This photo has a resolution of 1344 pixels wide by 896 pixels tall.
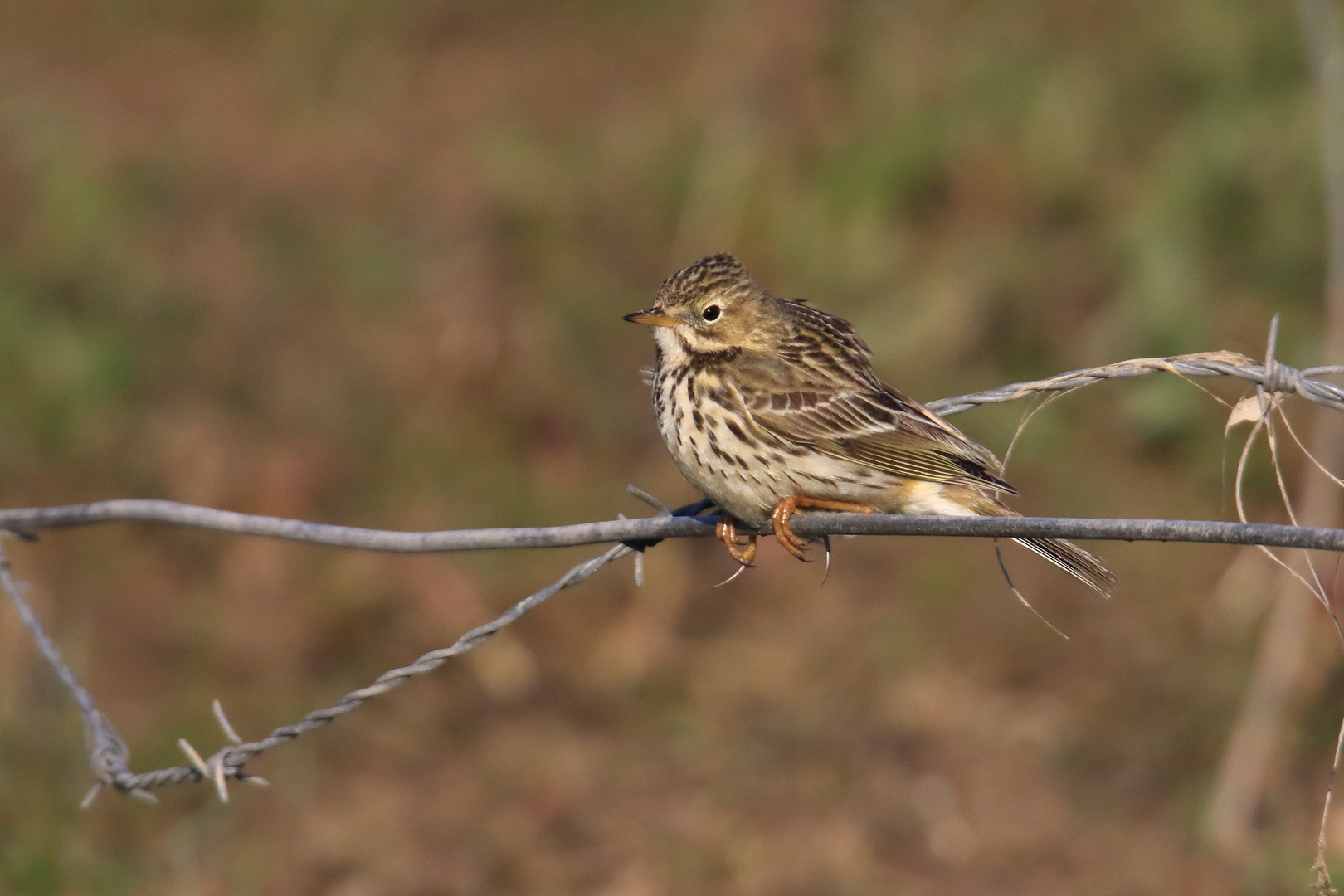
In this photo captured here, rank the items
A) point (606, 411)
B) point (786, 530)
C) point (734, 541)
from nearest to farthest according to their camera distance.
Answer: point (786, 530), point (734, 541), point (606, 411)

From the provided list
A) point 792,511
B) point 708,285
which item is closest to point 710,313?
point 708,285

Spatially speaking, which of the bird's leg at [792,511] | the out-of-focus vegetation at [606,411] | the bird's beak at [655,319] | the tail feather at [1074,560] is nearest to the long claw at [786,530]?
the bird's leg at [792,511]

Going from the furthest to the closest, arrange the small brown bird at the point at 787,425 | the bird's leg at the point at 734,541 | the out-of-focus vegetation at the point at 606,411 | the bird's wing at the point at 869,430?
the out-of-focus vegetation at the point at 606,411
the bird's wing at the point at 869,430
the small brown bird at the point at 787,425
the bird's leg at the point at 734,541

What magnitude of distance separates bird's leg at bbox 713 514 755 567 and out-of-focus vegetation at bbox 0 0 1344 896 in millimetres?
2747

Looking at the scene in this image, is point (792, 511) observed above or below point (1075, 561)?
above

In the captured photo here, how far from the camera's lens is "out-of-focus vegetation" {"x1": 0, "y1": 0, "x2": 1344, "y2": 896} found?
23.8 feet

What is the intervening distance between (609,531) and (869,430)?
Result: 1.32 m

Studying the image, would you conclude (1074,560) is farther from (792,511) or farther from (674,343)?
(674,343)

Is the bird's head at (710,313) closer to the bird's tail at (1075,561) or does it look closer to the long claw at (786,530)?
the long claw at (786,530)

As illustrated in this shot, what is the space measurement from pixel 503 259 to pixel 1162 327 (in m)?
4.65

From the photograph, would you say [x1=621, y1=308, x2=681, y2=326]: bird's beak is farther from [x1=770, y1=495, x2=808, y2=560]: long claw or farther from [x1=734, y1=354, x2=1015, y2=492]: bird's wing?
[x1=770, y1=495, x2=808, y2=560]: long claw

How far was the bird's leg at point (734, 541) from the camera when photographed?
174 inches

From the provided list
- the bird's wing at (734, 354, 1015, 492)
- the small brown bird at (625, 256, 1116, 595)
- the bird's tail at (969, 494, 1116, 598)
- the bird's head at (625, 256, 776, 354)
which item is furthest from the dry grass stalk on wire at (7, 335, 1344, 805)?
the bird's head at (625, 256, 776, 354)

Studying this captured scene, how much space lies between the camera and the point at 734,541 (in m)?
4.55
